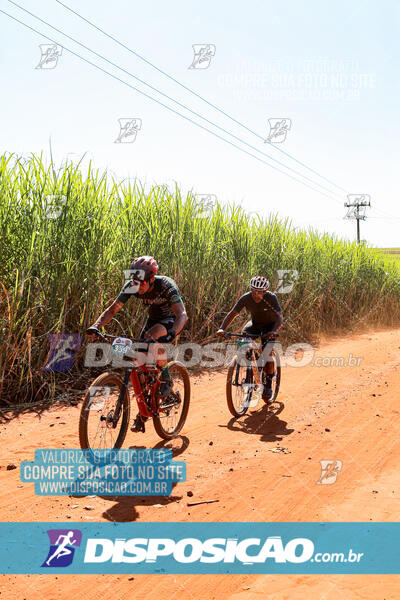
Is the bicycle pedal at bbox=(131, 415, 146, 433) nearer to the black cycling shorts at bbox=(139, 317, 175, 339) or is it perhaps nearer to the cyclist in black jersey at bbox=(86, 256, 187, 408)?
the cyclist in black jersey at bbox=(86, 256, 187, 408)

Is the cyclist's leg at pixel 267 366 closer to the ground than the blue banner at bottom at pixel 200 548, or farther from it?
farther from it

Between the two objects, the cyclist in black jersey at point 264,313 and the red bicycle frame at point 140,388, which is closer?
the red bicycle frame at point 140,388

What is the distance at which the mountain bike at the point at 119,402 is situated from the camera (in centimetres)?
464

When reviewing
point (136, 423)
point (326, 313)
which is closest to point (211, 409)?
point (136, 423)

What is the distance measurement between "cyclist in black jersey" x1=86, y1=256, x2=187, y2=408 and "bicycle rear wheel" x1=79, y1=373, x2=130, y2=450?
1.89 ft

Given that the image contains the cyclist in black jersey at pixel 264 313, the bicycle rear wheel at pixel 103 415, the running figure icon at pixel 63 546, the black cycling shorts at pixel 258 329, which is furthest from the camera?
the black cycling shorts at pixel 258 329

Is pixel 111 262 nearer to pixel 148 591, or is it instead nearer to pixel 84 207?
pixel 84 207

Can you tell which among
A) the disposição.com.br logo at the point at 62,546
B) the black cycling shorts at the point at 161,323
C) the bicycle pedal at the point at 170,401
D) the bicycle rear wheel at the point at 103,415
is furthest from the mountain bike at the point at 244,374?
the disposição.com.br logo at the point at 62,546

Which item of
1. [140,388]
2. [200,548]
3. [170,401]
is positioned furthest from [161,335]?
[200,548]

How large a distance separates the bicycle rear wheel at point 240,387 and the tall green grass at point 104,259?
2338 millimetres

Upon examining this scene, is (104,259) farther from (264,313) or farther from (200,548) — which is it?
(200,548)

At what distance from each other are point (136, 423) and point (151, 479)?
736 mm

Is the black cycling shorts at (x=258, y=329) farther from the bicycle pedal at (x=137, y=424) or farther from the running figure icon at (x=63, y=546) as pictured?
the running figure icon at (x=63, y=546)

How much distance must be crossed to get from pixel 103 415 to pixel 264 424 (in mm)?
2752
